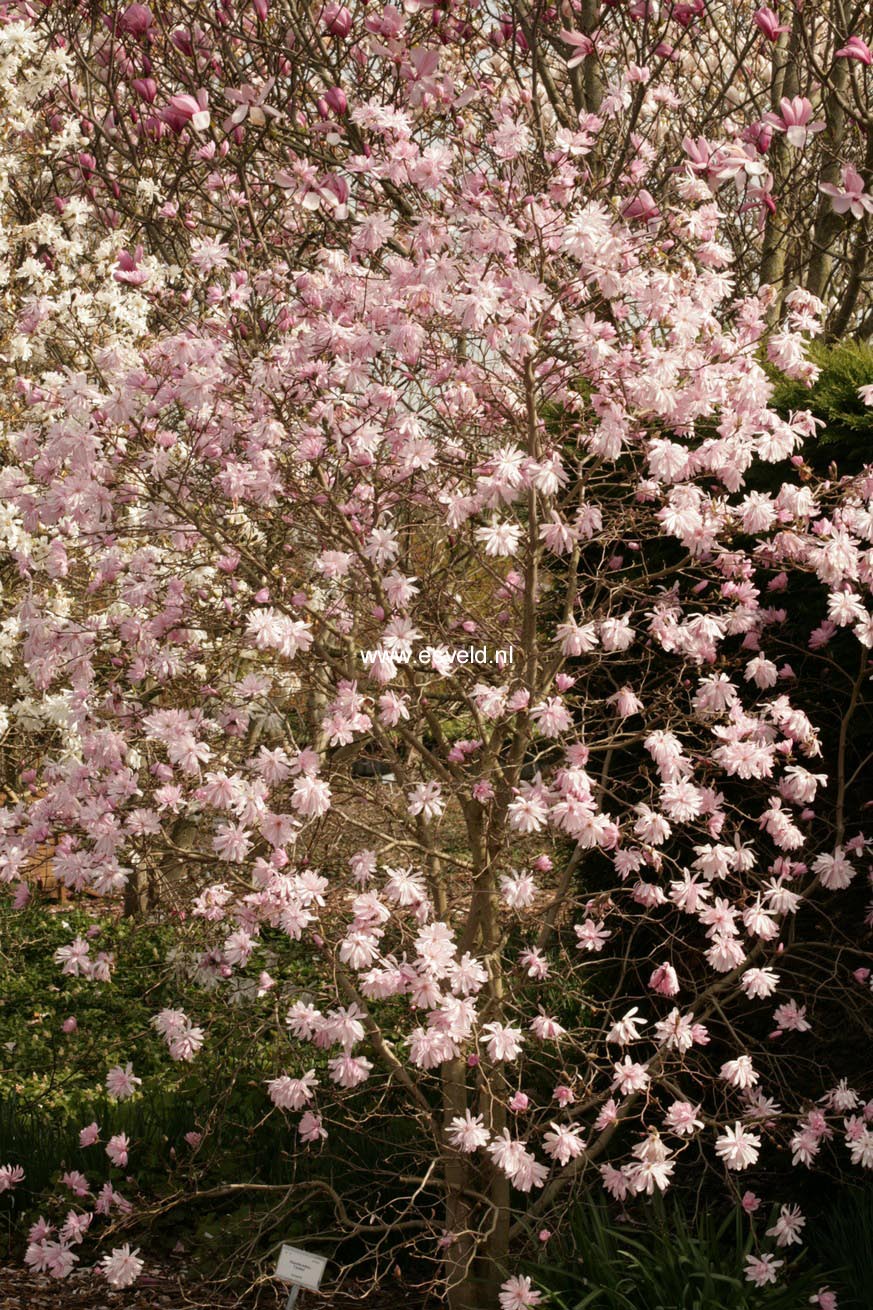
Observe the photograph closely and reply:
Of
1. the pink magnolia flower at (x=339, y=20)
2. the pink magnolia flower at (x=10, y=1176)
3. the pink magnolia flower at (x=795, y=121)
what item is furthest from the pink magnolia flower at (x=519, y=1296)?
the pink magnolia flower at (x=339, y=20)

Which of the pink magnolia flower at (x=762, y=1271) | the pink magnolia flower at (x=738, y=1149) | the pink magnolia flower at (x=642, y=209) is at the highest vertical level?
the pink magnolia flower at (x=642, y=209)

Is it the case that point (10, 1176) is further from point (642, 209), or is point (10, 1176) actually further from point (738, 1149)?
point (642, 209)

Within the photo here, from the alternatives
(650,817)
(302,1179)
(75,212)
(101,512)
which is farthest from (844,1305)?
(75,212)

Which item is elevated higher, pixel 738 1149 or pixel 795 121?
pixel 795 121

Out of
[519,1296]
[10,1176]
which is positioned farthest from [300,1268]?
[10,1176]

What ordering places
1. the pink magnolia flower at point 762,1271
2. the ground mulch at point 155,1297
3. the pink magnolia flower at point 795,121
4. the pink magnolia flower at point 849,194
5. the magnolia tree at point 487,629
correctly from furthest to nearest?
the ground mulch at point 155,1297 → the pink magnolia flower at point 762,1271 → the magnolia tree at point 487,629 → the pink magnolia flower at point 795,121 → the pink magnolia flower at point 849,194

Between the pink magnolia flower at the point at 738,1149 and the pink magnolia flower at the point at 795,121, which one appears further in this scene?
the pink magnolia flower at the point at 738,1149

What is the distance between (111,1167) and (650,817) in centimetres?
272

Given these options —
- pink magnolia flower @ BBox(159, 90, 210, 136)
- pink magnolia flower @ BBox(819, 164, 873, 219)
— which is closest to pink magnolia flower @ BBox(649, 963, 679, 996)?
pink magnolia flower @ BBox(819, 164, 873, 219)

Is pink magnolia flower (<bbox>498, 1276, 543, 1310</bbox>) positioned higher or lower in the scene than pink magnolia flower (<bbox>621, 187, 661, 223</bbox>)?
lower

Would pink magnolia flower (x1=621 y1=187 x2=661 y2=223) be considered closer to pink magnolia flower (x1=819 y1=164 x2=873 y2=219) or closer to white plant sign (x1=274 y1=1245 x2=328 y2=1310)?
pink magnolia flower (x1=819 y1=164 x2=873 y2=219)

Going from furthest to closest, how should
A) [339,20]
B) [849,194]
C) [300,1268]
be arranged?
[339,20] < [300,1268] < [849,194]

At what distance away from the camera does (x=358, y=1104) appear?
5012 millimetres

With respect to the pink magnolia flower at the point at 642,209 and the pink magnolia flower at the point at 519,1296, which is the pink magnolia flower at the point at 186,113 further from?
the pink magnolia flower at the point at 519,1296
